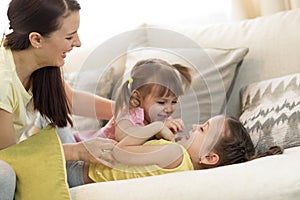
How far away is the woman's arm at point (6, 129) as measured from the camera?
→ 1661mm

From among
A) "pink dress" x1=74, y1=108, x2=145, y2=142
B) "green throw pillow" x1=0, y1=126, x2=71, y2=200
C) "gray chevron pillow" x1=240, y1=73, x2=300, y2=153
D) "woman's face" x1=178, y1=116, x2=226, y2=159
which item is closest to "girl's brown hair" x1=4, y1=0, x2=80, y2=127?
"pink dress" x1=74, y1=108, x2=145, y2=142

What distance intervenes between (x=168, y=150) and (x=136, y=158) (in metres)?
0.09

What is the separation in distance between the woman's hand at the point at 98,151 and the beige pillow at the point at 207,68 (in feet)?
1.19

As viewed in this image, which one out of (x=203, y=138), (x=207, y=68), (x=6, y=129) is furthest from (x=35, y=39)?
(x=207, y=68)

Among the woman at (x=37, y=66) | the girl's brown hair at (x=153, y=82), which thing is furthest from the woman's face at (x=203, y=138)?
the woman at (x=37, y=66)

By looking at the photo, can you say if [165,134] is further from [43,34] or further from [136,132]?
[43,34]

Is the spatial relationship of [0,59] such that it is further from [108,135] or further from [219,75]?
[219,75]

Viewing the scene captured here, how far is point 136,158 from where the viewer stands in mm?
1632

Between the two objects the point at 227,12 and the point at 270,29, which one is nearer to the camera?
the point at 270,29

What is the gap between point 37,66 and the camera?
1774 millimetres

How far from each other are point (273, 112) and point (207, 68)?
34 cm

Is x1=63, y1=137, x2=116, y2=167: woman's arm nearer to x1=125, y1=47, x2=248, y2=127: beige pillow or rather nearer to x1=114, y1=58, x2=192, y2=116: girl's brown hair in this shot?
x1=114, y1=58, x2=192, y2=116: girl's brown hair

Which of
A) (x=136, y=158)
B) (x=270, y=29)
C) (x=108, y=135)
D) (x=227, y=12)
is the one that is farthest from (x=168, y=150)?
(x=227, y=12)

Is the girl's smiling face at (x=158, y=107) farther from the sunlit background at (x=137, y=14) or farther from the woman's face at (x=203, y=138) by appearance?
the sunlit background at (x=137, y=14)
